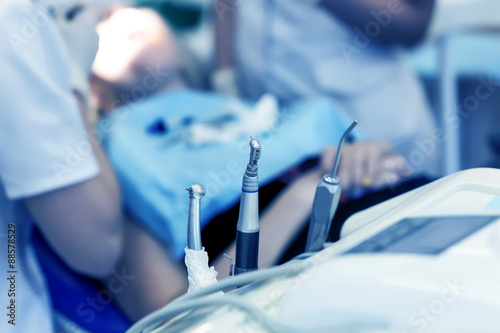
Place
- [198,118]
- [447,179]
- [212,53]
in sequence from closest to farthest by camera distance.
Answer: [447,179], [198,118], [212,53]

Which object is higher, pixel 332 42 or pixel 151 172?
pixel 332 42

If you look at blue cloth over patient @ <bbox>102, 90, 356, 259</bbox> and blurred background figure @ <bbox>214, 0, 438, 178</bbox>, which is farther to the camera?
blurred background figure @ <bbox>214, 0, 438, 178</bbox>

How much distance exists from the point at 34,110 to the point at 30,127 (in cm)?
2

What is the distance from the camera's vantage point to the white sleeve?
59 centimetres

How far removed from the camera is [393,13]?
1.11 metres

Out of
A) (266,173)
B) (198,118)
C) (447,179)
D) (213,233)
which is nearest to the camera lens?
(447,179)

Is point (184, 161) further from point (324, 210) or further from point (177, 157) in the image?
point (324, 210)

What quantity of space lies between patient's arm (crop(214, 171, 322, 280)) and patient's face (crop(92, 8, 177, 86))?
504 millimetres

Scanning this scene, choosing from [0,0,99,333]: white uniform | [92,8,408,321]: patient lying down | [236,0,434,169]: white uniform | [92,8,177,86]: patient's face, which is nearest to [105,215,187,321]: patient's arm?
[92,8,408,321]: patient lying down

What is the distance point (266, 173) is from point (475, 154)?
1.71 feet

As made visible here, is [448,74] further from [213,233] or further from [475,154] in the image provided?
[213,233]

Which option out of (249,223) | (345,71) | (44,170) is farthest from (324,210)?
(345,71)

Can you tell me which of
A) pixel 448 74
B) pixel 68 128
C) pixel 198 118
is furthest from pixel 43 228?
pixel 448 74

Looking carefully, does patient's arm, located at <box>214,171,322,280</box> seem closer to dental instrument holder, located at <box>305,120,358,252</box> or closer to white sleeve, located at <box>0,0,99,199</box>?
dental instrument holder, located at <box>305,120,358,252</box>
